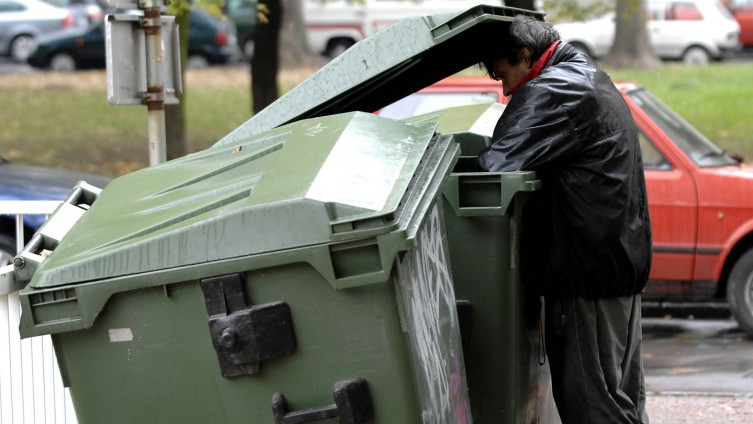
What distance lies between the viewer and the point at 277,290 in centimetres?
315

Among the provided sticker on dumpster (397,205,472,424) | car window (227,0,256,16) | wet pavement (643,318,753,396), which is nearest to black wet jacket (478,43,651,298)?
sticker on dumpster (397,205,472,424)

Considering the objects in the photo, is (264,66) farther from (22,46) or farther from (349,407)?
(22,46)

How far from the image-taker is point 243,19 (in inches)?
1035

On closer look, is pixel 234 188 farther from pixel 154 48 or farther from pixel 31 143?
pixel 31 143

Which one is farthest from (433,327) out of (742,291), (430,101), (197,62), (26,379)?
(197,62)

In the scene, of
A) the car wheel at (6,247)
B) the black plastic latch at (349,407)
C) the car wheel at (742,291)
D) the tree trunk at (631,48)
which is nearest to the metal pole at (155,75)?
the car wheel at (6,247)

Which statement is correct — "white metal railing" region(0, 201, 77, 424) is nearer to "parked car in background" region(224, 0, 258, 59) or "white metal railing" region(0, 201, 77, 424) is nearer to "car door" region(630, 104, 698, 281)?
"car door" region(630, 104, 698, 281)

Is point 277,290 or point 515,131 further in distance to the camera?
point 515,131

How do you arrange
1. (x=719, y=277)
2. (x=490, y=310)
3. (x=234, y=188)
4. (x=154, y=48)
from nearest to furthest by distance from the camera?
(x=234, y=188), (x=490, y=310), (x=154, y=48), (x=719, y=277)

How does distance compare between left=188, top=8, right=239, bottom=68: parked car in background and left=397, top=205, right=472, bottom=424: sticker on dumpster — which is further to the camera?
left=188, top=8, right=239, bottom=68: parked car in background

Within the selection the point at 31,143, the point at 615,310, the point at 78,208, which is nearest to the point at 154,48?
the point at 78,208

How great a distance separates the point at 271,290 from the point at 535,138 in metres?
1.23

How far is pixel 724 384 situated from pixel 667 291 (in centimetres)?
129

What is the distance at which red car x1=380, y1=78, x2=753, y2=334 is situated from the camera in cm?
768
